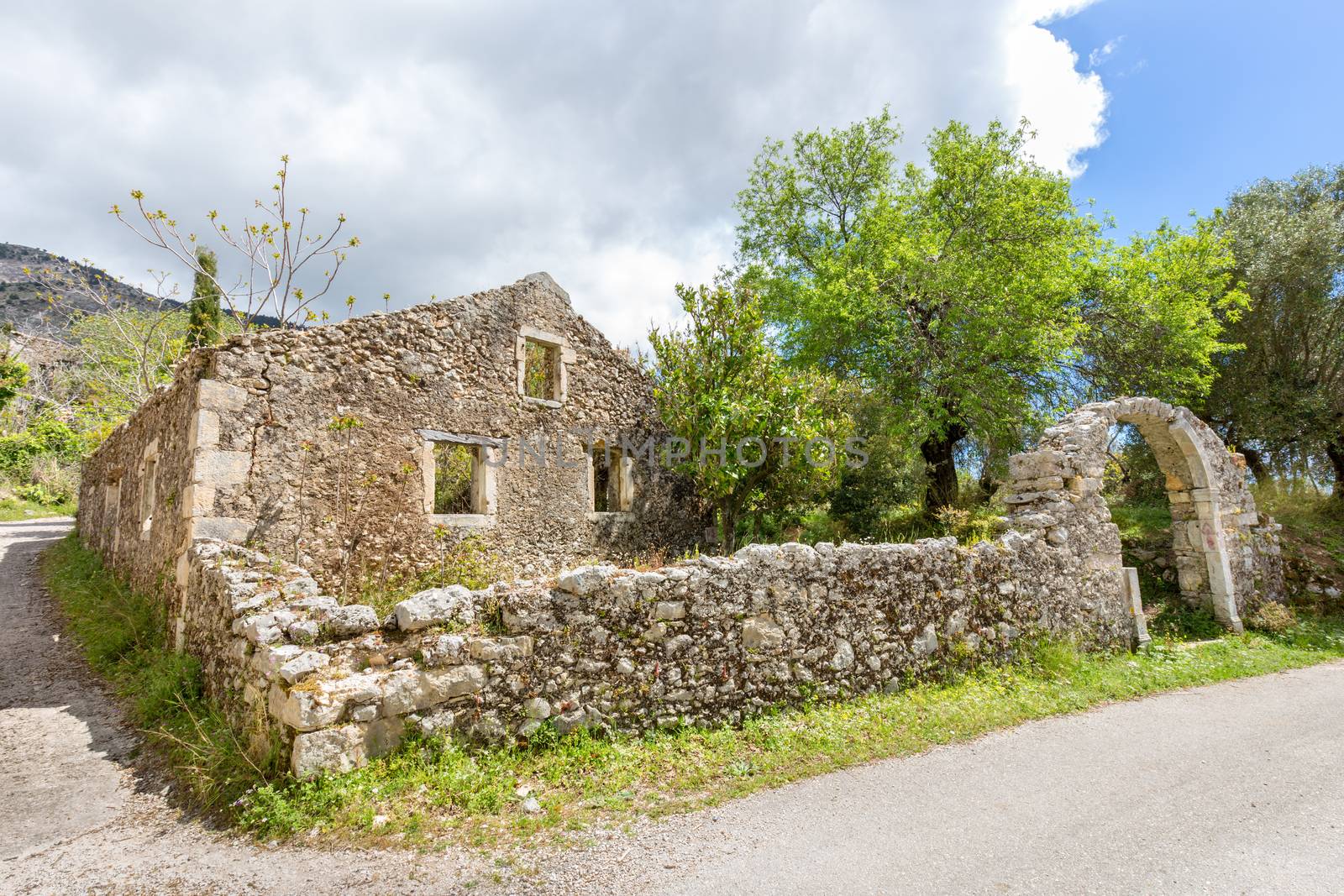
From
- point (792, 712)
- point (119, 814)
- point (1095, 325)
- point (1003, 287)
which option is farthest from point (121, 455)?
point (1095, 325)

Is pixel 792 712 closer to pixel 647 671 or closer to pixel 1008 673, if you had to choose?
pixel 647 671

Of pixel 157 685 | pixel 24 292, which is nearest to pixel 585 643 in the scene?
pixel 157 685

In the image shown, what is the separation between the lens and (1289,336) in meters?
16.1

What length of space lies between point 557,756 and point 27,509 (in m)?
27.2

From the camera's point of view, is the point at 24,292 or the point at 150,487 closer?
the point at 150,487

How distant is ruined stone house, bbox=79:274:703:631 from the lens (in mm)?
7680

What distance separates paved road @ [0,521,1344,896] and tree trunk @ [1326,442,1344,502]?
1381 cm

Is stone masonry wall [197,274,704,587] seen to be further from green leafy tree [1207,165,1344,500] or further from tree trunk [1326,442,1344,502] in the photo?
tree trunk [1326,442,1344,502]

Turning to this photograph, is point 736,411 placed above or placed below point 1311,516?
above

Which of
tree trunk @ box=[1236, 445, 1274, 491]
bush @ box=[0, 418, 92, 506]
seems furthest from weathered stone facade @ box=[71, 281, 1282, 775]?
bush @ box=[0, 418, 92, 506]

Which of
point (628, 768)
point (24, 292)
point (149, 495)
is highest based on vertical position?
point (24, 292)

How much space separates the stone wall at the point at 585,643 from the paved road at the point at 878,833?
0.79 metres

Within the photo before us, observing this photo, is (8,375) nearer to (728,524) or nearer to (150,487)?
(150,487)

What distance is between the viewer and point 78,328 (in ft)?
81.6
